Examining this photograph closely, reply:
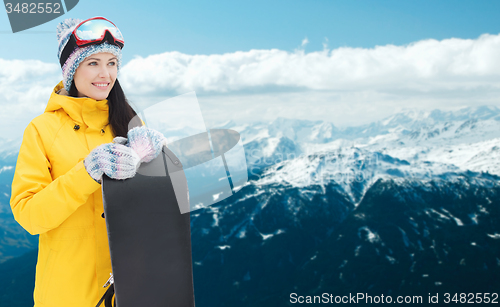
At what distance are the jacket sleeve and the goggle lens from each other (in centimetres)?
61

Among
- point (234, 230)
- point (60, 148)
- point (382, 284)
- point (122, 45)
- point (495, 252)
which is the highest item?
point (122, 45)

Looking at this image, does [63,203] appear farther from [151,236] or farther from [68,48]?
[68,48]

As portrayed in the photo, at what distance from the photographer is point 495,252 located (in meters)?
41.8

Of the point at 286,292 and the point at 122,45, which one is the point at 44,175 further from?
the point at 286,292

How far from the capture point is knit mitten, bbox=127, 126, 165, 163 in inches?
67.6

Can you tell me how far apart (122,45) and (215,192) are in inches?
42.9

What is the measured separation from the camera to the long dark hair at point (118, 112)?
200cm

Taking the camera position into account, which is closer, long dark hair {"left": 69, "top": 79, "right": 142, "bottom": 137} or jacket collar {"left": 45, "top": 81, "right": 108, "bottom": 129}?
jacket collar {"left": 45, "top": 81, "right": 108, "bottom": 129}

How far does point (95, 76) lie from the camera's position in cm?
188

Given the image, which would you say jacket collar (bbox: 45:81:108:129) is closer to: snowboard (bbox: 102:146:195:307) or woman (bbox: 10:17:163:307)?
woman (bbox: 10:17:163:307)

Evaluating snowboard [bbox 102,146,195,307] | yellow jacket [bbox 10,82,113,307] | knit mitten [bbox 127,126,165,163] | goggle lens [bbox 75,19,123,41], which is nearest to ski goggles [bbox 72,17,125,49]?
goggle lens [bbox 75,19,123,41]

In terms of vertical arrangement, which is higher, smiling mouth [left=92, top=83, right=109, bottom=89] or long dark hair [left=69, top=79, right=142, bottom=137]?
smiling mouth [left=92, top=83, right=109, bottom=89]

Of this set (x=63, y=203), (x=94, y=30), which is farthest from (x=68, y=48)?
(x=63, y=203)

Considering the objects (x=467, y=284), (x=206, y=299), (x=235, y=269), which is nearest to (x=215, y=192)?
(x=206, y=299)
